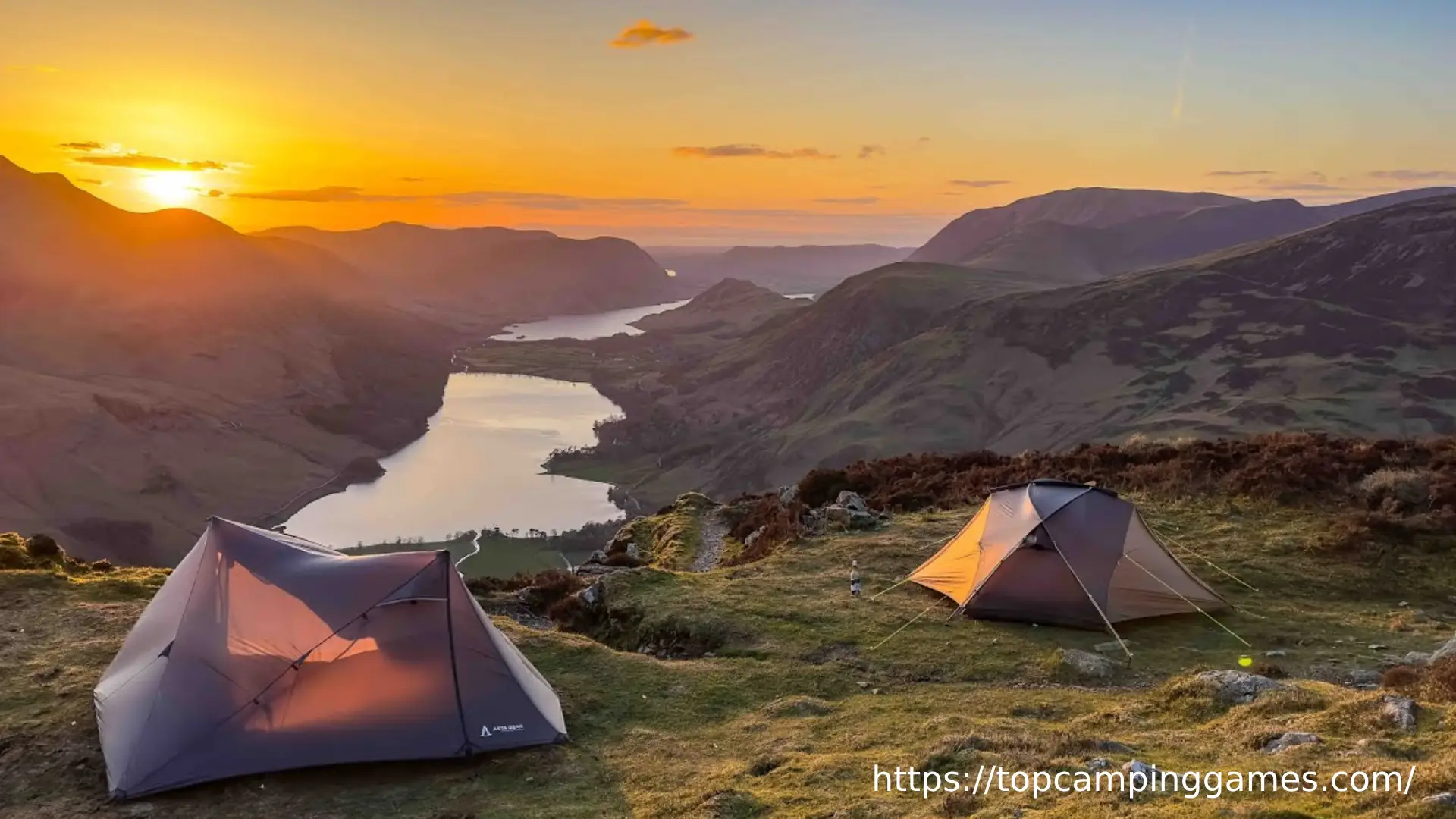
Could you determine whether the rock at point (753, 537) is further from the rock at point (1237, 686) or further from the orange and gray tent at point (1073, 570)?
the rock at point (1237, 686)

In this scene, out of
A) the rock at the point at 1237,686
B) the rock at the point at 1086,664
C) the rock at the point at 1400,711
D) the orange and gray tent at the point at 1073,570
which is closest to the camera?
the rock at the point at 1400,711

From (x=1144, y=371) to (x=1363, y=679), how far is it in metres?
133

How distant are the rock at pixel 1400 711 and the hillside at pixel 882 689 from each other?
0.22 feet

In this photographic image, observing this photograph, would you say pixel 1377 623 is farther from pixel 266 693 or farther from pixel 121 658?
pixel 121 658

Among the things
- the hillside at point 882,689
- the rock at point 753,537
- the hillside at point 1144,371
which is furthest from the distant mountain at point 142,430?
the hillside at point 882,689

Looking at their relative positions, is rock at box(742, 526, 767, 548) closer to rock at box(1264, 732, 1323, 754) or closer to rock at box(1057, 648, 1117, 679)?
rock at box(1057, 648, 1117, 679)

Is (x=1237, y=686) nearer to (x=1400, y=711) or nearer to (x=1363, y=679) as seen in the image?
(x=1400, y=711)

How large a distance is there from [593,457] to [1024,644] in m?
148

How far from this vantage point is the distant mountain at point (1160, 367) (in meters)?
111

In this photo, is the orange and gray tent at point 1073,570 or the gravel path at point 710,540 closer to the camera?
the orange and gray tent at point 1073,570

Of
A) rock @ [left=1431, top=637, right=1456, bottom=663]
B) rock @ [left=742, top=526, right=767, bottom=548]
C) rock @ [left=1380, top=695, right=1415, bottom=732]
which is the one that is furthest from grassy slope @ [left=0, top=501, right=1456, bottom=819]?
rock @ [left=742, top=526, right=767, bottom=548]

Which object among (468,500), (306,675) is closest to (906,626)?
(306,675)

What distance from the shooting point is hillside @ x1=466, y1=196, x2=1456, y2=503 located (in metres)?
111

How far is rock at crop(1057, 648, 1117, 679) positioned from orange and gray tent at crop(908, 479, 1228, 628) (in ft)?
5.47
